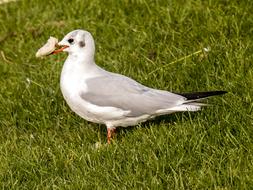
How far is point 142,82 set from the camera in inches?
231

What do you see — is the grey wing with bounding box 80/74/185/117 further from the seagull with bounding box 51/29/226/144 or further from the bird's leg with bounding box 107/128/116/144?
the bird's leg with bounding box 107/128/116/144

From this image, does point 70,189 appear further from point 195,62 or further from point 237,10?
point 237,10

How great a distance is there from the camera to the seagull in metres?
4.93

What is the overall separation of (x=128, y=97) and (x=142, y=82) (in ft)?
3.06

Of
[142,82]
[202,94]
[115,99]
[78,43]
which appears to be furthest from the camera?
[142,82]

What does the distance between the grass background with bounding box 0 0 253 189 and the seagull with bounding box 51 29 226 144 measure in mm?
122

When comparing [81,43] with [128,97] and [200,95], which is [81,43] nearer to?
[128,97]

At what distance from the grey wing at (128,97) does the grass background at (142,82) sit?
164 millimetres

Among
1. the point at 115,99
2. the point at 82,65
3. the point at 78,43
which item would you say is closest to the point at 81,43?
the point at 78,43

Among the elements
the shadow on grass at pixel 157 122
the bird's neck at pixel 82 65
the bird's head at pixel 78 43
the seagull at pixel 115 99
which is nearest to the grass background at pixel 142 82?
the shadow on grass at pixel 157 122

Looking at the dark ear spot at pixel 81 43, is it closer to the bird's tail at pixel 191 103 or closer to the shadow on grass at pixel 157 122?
the shadow on grass at pixel 157 122

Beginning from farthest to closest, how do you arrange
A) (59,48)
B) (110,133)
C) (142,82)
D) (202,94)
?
(142,82) < (59,48) < (110,133) < (202,94)

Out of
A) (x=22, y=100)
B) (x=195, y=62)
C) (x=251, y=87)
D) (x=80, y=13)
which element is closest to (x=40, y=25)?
(x=80, y=13)

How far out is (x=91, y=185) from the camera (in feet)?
13.8
